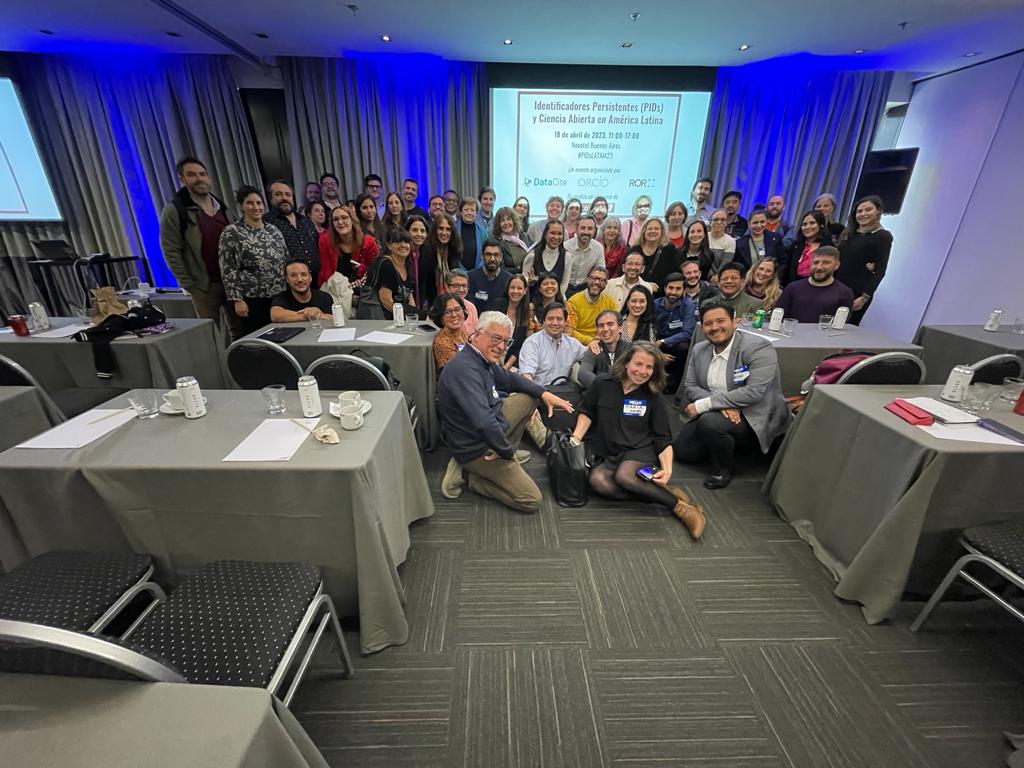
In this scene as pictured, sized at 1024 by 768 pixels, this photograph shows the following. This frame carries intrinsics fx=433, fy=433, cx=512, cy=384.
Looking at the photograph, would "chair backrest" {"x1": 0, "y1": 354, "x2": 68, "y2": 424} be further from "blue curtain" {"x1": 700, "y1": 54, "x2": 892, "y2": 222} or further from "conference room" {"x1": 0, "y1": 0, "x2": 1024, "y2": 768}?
"blue curtain" {"x1": 700, "y1": 54, "x2": 892, "y2": 222}

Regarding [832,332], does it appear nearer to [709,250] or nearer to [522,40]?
[709,250]

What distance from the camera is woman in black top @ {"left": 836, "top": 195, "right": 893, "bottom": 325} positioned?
12.4 feet

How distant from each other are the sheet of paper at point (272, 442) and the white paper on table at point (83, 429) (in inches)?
21.8

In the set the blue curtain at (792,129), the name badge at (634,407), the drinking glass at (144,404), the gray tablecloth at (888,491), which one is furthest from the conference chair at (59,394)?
the blue curtain at (792,129)

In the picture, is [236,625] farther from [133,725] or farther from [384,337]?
[384,337]

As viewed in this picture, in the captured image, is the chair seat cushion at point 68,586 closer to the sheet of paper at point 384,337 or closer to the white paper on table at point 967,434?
the sheet of paper at point 384,337

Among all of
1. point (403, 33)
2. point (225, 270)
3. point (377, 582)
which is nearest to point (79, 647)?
point (377, 582)

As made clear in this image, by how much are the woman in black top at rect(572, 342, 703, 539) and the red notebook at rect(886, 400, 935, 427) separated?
975mm

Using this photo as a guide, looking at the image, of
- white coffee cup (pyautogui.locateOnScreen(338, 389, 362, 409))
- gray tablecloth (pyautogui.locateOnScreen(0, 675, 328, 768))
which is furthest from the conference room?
white coffee cup (pyautogui.locateOnScreen(338, 389, 362, 409))

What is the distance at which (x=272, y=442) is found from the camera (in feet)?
5.20

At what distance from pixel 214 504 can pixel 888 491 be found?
102 inches

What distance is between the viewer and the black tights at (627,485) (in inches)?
93.9

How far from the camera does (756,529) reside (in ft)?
7.76

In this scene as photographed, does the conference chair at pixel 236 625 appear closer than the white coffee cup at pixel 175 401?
Yes
